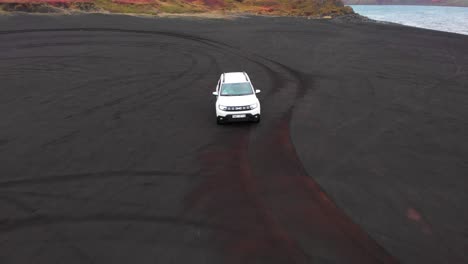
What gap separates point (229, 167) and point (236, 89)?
5074mm

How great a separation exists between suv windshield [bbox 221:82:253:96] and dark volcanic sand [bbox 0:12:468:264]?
1.42m

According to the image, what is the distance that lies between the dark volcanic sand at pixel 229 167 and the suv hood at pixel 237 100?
1028 millimetres

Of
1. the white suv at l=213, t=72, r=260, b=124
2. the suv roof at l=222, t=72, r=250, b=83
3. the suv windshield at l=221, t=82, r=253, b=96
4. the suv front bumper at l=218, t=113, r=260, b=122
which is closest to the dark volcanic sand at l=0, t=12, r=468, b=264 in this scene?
the suv front bumper at l=218, t=113, r=260, b=122

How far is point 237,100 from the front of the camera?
1347 centimetres

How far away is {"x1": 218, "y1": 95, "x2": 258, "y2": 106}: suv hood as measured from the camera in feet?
43.5

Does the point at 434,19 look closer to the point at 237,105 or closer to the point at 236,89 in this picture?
the point at 236,89

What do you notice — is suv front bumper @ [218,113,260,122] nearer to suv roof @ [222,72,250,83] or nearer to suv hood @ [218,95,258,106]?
suv hood @ [218,95,258,106]

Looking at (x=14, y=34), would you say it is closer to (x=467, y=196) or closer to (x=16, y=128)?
(x=16, y=128)

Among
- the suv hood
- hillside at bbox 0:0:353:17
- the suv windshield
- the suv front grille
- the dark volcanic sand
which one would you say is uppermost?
hillside at bbox 0:0:353:17

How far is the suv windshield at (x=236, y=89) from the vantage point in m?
14.2

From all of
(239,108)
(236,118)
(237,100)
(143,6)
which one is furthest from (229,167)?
(143,6)

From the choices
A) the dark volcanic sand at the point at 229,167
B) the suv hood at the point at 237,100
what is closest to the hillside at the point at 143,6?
the dark volcanic sand at the point at 229,167

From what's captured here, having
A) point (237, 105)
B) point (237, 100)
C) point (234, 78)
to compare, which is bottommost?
point (237, 105)

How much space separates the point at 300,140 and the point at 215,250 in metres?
→ 6.41
